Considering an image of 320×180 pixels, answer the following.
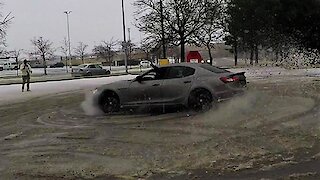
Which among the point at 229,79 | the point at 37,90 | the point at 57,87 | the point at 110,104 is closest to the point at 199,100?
the point at 229,79

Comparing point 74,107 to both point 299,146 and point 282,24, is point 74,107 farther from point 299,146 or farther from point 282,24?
point 282,24

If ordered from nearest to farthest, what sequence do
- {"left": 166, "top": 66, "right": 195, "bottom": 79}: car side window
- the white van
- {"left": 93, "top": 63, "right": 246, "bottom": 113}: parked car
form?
{"left": 93, "top": 63, "right": 246, "bottom": 113}: parked car, {"left": 166, "top": 66, "right": 195, "bottom": 79}: car side window, the white van

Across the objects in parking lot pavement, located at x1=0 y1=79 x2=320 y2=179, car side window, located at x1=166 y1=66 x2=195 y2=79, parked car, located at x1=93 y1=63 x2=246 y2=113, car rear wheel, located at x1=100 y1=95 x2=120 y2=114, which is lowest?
parking lot pavement, located at x1=0 y1=79 x2=320 y2=179

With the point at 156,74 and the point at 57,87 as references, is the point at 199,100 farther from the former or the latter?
the point at 57,87

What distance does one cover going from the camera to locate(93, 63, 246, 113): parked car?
481 inches

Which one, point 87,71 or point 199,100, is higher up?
point 199,100

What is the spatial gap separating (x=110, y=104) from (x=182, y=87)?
2535 mm

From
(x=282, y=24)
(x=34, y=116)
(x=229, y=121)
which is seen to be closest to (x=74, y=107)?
(x=34, y=116)

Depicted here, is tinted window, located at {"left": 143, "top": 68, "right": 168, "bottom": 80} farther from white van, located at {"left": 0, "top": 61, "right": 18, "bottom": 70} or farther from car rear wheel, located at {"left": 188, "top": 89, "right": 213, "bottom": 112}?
white van, located at {"left": 0, "top": 61, "right": 18, "bottom": 70}

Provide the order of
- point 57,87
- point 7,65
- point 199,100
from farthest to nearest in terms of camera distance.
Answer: point 7,65 < point 57,87 < point 199,100

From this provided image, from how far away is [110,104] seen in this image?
45.5ft

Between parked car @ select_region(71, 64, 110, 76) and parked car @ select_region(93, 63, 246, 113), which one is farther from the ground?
parked car @ select_region(93, 63, 246, 113)

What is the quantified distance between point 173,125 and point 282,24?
13.0 m

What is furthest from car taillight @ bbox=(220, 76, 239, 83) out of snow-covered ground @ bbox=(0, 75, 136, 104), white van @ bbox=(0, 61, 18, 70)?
white van @ bbox=(0, 61, 18, 70)
